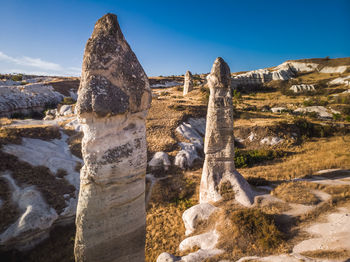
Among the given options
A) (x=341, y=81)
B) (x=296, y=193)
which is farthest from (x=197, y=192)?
(x=341, y=81)

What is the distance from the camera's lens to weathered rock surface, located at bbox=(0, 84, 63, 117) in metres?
19.6

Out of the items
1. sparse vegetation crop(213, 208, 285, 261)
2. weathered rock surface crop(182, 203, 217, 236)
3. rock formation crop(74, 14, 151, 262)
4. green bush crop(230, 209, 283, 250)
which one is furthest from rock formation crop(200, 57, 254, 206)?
rock formation crop(74, 14, 151, 262)

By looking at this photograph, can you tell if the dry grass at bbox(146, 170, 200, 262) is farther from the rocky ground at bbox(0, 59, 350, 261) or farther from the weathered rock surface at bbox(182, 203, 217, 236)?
the weathered rock surface at bbox(182, 203, 217, 236)

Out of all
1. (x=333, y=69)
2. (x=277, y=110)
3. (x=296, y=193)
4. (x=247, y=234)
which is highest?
(x=333, y=69)

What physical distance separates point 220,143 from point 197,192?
11.5 feet

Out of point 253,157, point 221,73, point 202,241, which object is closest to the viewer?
point 202,241

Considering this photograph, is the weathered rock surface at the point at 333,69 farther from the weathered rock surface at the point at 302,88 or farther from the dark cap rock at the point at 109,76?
the dark cap rock at the point at 109,76

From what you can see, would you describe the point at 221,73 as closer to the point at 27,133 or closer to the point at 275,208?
the point at 275,208

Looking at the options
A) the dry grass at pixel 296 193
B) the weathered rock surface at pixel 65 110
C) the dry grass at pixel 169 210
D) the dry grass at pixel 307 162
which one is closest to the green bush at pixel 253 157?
the dry grass at pixel 307 162

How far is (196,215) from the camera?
6.95 m

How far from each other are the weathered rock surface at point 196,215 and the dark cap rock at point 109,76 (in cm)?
546

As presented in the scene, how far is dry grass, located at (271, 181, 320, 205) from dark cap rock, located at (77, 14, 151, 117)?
7306 mm

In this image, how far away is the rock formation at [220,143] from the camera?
7.25 m

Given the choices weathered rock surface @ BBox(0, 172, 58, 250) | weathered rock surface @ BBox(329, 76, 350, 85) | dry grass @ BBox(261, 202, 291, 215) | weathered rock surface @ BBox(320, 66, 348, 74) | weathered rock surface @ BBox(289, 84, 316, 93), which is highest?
weathered rock surface @ BBox(320, 66, 348, 74)
